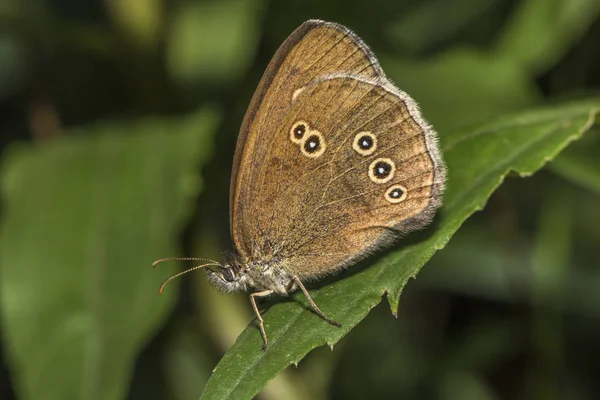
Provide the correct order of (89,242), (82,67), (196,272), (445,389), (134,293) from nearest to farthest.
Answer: (134,293) → (89,242) → (196,272) → (445,389) → (82,67)

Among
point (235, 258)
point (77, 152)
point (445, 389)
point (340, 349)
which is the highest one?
point (77, 152)

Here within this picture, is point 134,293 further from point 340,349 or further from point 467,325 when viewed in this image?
point 467,325

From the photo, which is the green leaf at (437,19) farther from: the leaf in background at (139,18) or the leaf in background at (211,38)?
the leaf in background at (139,18)

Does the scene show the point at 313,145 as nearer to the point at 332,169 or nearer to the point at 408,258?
the point at 332,169

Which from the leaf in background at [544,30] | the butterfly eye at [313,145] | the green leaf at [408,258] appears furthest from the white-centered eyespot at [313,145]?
the leaf in background at [544,30]

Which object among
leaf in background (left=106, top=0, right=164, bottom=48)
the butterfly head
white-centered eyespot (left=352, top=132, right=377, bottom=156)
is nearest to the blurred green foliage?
leaf in background (left=106, top=0, right=164, bottom=48)

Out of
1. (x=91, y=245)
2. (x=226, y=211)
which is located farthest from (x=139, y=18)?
(x=91, y=245)

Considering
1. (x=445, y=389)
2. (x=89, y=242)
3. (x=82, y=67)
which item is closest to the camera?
(x=89, y=242)

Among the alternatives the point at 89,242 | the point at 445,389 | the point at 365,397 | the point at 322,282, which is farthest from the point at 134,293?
the point at 445,389

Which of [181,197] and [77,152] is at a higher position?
[77,152]

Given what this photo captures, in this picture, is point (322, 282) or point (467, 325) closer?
point (322, 282)
